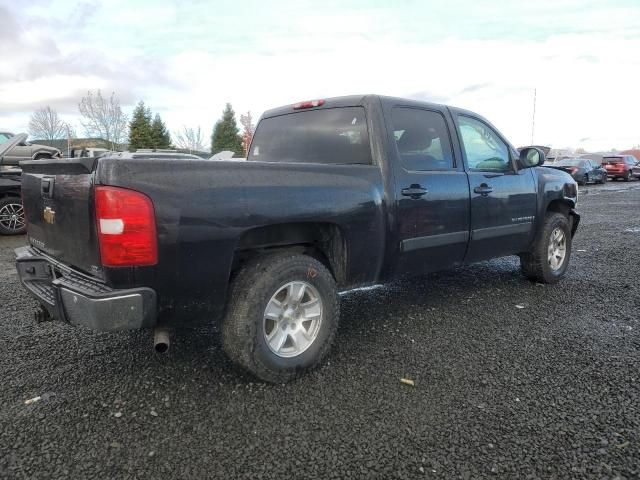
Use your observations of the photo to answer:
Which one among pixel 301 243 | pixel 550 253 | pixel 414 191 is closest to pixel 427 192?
pixel 414 191

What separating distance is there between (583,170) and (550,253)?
2142cm

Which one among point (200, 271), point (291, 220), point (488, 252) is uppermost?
point (291, 220)

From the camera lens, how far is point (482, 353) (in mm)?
3482

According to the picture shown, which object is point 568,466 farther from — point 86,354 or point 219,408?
point 86,354

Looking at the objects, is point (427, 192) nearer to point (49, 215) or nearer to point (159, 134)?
point (49, 215)

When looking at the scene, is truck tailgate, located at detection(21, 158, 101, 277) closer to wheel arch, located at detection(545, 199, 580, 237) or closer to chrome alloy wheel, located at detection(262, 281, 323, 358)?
chrome alloy wheel, located at detection(262, 281, 323, 358)

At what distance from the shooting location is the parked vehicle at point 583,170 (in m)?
23.2

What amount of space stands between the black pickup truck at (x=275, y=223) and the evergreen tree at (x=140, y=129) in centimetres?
4159

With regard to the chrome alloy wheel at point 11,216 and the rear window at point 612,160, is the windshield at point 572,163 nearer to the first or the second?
the rear window at point 612,160

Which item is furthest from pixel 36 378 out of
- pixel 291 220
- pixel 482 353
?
pixel 482 353

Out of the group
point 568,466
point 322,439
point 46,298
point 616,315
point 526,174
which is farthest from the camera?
point 526,174

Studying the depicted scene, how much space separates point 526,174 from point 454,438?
3378mm

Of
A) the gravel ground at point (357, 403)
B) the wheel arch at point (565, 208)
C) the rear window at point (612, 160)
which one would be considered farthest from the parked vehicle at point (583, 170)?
the gravel ground at point (357, 403)

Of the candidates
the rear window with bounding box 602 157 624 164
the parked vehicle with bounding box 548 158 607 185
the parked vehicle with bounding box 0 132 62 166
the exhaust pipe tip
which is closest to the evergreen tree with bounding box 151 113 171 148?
the parked vehicle with bounding box 0 132 62 166
